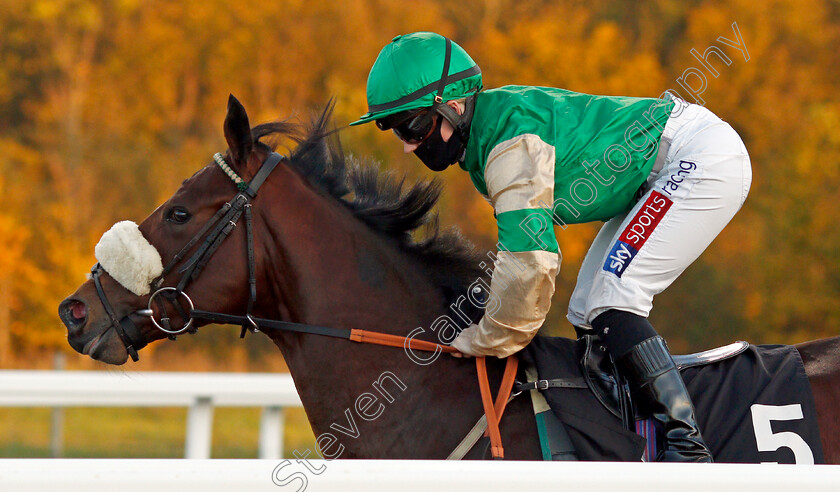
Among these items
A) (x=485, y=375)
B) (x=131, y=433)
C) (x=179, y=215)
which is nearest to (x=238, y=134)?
(x=179, y=215)

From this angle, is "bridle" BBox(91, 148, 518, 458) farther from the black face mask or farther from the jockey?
the black face mask

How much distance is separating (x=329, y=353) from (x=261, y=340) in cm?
1402

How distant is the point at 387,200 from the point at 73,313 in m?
1.11

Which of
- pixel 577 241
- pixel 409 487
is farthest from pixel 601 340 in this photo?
pixel 577 241

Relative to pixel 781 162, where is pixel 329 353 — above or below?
below

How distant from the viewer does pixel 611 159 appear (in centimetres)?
265

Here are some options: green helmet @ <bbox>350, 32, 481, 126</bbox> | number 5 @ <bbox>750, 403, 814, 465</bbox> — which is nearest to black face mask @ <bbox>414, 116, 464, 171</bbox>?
green helmet @ <bbox>350, 32, 481, 126</bbox>

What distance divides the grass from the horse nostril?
223 inches

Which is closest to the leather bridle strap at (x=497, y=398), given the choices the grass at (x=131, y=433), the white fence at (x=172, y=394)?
the white fence at (x=172, y=394)

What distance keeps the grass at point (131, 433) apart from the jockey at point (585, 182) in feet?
20.2

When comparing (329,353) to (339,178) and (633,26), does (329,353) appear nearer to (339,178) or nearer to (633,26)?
(339,178)

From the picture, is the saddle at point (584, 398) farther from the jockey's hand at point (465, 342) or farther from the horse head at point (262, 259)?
the horse head at point (262, 259)

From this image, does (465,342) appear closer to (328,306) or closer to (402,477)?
(328,306)

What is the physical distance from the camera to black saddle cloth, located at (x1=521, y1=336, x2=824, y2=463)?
2471 mm
